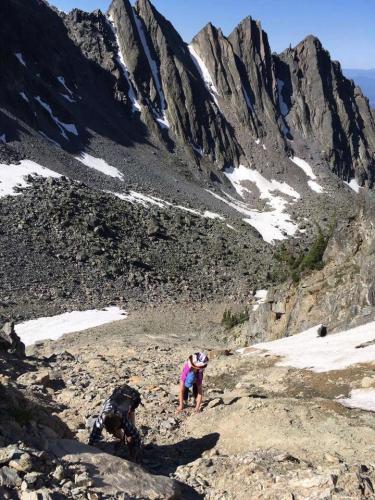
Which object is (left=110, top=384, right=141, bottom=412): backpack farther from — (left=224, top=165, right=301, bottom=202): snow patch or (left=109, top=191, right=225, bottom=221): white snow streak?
(left=224, top=165, right=301, bottom=202): snow patch

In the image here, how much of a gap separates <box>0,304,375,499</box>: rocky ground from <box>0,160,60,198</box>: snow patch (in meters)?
40.0

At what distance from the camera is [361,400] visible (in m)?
12.4

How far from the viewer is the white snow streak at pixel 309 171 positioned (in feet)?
344

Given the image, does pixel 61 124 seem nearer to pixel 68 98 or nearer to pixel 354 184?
pixel 68 98

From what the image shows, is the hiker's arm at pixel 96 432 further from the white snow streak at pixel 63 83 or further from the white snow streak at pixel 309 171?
the white snow streak at pixel 309 171

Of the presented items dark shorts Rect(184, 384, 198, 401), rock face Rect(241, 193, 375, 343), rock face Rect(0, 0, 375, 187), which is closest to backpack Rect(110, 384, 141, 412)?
dark shorts Rect(184, 384, 198, 401)

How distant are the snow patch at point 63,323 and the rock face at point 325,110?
9414 centimetres

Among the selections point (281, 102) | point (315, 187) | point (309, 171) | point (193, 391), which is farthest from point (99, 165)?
point (281, 102)

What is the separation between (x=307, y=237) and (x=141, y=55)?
189 ft

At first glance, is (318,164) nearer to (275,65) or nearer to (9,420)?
(275,65)

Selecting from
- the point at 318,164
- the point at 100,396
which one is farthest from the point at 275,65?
the point at 100,396

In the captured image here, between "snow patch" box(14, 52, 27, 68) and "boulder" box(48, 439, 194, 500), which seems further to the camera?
"snow patch" box(14, 52, 27, 68)

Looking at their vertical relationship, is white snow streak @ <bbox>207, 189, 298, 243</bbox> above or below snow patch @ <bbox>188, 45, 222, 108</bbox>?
below

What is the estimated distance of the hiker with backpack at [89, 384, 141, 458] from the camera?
915 cm
